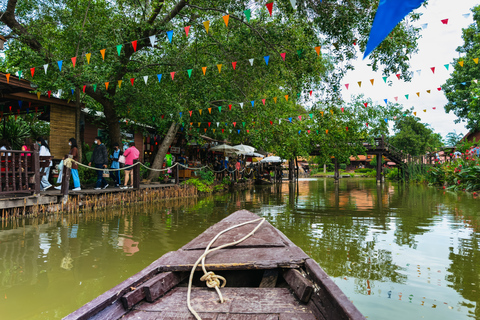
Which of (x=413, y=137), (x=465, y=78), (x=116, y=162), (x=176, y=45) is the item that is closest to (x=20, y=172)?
(x=116, y=162)

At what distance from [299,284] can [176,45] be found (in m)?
10.3

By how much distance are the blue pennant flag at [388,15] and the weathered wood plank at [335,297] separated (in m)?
1.60

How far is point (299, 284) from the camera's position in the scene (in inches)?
92.7

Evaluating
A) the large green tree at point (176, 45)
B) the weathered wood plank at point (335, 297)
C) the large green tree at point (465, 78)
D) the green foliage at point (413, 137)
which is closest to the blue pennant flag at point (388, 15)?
the weathered wood plank at point (335, 297)

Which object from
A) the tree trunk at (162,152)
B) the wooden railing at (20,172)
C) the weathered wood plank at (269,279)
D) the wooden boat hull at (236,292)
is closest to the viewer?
the wooden boat hull at (236,292)

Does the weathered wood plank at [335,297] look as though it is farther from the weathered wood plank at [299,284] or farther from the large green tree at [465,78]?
the large green tree at [465,78]

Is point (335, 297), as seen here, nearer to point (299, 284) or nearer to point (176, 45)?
point (299, 284)

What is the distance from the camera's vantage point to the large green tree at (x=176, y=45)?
8758 millimetres

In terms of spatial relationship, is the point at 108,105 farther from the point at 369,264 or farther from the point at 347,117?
the point at 347,117

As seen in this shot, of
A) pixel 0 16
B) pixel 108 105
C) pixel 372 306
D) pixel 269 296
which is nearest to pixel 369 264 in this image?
pixel 372 306

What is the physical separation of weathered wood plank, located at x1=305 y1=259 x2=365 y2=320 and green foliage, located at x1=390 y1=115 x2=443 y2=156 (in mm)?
38943

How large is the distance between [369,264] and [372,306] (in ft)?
4.38

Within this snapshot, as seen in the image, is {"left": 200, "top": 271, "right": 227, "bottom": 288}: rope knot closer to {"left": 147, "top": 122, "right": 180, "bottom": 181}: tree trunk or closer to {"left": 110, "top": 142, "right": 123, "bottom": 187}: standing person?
{"left": 110, "top": 142, "right": 123, "bottom": 187}: standing person

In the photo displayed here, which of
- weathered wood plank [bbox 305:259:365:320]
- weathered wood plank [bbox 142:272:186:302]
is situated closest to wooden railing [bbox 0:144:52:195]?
weathered wood plank [bbox 142:272:186:302]
